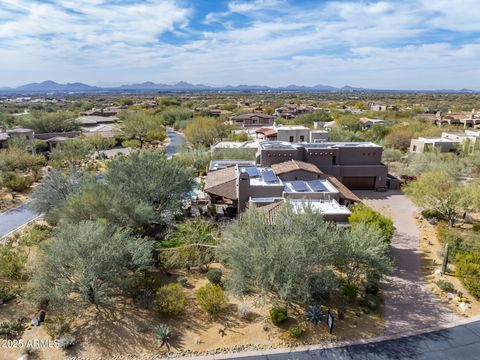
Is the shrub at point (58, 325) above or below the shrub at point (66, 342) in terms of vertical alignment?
above

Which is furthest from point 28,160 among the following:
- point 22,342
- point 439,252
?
point 439,252

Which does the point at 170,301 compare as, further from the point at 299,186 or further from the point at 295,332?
the point at 299,186

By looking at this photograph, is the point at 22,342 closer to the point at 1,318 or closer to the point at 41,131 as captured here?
the point at 1,318

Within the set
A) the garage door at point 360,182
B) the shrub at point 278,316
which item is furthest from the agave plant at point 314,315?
the garage door at point 360,182

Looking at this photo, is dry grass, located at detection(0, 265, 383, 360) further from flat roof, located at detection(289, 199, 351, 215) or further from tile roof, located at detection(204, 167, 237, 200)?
tile roof, located at detection(204, 167, 237, 200)

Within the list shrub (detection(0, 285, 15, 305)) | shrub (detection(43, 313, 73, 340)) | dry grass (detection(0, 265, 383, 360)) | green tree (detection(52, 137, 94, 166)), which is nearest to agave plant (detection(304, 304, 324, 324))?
dry grass (detection(0, 265, 383, 360))

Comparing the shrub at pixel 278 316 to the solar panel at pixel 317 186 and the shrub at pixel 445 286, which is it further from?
the solar panel at pixel 317 186

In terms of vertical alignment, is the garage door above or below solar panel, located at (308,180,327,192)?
below
